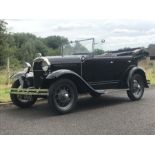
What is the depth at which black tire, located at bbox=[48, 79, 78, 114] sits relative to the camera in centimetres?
840

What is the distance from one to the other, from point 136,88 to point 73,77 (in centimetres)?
260

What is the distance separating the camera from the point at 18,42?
56531 millimetres

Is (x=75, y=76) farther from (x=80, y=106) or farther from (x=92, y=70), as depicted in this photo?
(x=80, y=106)

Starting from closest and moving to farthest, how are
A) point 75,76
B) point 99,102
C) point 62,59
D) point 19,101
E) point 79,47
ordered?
point 75,76
point 62,59
point 19,101
point 99,102
point 79,47

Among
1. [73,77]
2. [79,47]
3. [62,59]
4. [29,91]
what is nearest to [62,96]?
[73,77]

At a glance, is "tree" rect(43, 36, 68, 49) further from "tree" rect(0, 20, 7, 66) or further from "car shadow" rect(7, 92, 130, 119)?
"tree" rect(0, 20, 7, 66)

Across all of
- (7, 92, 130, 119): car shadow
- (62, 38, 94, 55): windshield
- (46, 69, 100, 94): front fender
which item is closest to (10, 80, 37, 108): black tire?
(7, 92, 130, 119): car shadow

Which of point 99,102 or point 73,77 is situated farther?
point 99,102

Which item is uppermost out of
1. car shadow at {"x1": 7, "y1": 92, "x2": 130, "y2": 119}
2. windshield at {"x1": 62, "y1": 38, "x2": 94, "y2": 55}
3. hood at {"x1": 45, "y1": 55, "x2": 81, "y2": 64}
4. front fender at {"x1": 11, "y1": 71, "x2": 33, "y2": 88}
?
A: windshield at {"x1": 62, "y1": 38, "x2": 94, "y2": 55}

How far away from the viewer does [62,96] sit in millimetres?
8625

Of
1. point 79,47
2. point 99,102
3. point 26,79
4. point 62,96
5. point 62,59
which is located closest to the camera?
point 62,96

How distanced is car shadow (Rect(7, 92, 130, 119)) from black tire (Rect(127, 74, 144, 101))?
0.24 meters

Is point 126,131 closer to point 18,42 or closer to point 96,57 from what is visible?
point 96,57

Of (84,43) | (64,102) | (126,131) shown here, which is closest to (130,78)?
(84,43)
